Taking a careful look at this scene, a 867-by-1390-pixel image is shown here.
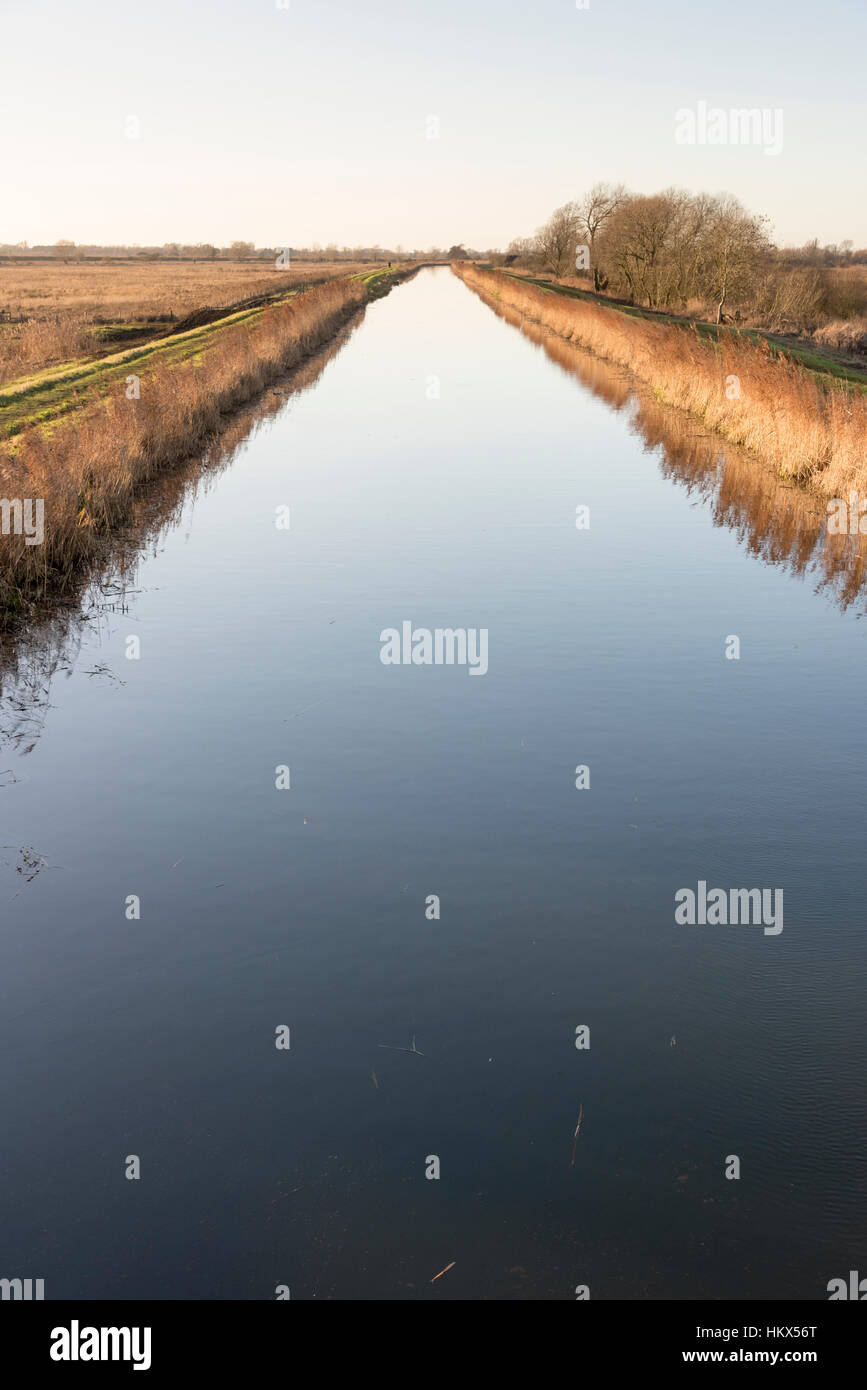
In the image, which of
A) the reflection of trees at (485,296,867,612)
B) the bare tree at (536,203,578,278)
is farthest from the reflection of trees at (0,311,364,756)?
the bare tree at (536,203,578,278)

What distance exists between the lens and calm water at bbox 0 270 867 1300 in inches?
141

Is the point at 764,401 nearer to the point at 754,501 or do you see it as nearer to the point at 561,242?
the point at 754,501

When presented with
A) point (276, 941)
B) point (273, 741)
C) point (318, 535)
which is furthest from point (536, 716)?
point (318, 535)

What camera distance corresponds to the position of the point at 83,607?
10156mm

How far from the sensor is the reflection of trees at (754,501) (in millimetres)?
11836

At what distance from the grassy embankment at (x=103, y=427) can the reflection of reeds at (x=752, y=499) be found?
7491 millimetres

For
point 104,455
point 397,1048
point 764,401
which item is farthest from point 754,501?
point 397,1048

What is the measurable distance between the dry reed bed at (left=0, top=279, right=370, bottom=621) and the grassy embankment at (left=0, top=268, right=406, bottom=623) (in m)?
0.02

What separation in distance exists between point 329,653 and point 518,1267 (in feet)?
19.9

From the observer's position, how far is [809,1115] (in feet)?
13.4

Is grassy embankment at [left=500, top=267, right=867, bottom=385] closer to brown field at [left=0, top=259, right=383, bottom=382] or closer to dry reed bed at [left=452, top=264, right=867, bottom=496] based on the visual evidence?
dry reed bed at [left=452, top=264, right=867, bottom=496]

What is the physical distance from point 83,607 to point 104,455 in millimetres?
3449

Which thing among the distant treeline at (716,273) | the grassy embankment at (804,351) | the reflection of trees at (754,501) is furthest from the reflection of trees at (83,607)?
the distant treeline at (716,273)
